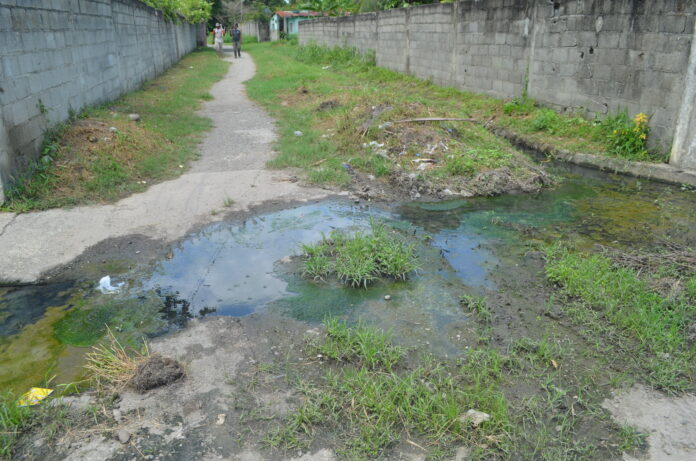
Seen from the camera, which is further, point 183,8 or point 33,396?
point 183,8

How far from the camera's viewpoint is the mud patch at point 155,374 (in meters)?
2.87

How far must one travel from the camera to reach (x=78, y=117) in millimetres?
7559

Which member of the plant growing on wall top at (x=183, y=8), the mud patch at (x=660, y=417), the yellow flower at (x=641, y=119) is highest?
the plant growing on wall top at (x=183, y=8)

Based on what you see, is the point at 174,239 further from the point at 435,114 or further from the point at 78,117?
the point at 435,114

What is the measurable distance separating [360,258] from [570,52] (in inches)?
266

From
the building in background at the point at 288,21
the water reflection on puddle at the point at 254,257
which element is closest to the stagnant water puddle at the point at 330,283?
the water reflection on puddle at the point at 254,257

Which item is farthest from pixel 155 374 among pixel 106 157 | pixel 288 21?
pixel 288 21

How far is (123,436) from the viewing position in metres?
2.52

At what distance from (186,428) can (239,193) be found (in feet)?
12.3

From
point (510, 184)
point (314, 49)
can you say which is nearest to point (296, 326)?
point (510, 184)

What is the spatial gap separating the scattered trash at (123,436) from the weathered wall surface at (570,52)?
7.07m

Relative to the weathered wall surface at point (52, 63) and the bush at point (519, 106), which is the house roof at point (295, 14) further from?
the bush at point (519, 106)

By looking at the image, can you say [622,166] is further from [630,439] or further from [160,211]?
[160,211]

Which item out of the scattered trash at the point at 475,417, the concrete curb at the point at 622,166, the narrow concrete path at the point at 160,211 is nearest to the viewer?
the scattered trash at the point at 475,417
